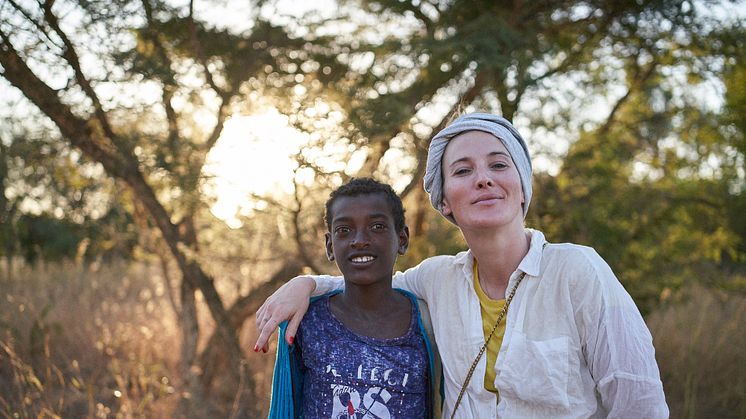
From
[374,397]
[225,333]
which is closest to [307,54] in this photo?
[225,333]

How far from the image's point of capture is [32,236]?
11.9 m

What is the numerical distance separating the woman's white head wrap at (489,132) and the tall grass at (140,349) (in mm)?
2432

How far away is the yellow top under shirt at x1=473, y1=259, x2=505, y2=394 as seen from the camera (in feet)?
7.10

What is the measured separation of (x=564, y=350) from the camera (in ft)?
6.59

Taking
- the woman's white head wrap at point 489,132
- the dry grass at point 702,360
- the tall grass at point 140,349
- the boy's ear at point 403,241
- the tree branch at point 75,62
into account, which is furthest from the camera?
the dry grass at point 702,360

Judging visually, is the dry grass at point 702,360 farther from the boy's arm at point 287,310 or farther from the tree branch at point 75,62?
the tree branch at point 75,62

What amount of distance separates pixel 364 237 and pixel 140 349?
3975mm

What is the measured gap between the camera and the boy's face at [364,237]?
2.42 metres

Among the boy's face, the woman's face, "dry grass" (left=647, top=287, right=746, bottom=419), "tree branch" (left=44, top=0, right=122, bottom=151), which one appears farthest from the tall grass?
the woman's face

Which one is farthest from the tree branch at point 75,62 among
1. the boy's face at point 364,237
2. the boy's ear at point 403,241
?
the boy's ear at point 403,241

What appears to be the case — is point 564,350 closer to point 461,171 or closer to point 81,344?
point 461,171

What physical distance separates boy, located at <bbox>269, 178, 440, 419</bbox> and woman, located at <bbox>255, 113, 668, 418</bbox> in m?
→ 0.10

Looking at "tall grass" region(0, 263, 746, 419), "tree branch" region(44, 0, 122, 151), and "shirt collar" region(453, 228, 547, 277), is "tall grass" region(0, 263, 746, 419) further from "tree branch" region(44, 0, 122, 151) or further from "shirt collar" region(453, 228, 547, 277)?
"shirt collar" region(453, 228, 547, 277)

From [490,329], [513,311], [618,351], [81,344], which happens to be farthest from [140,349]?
[618,351]
